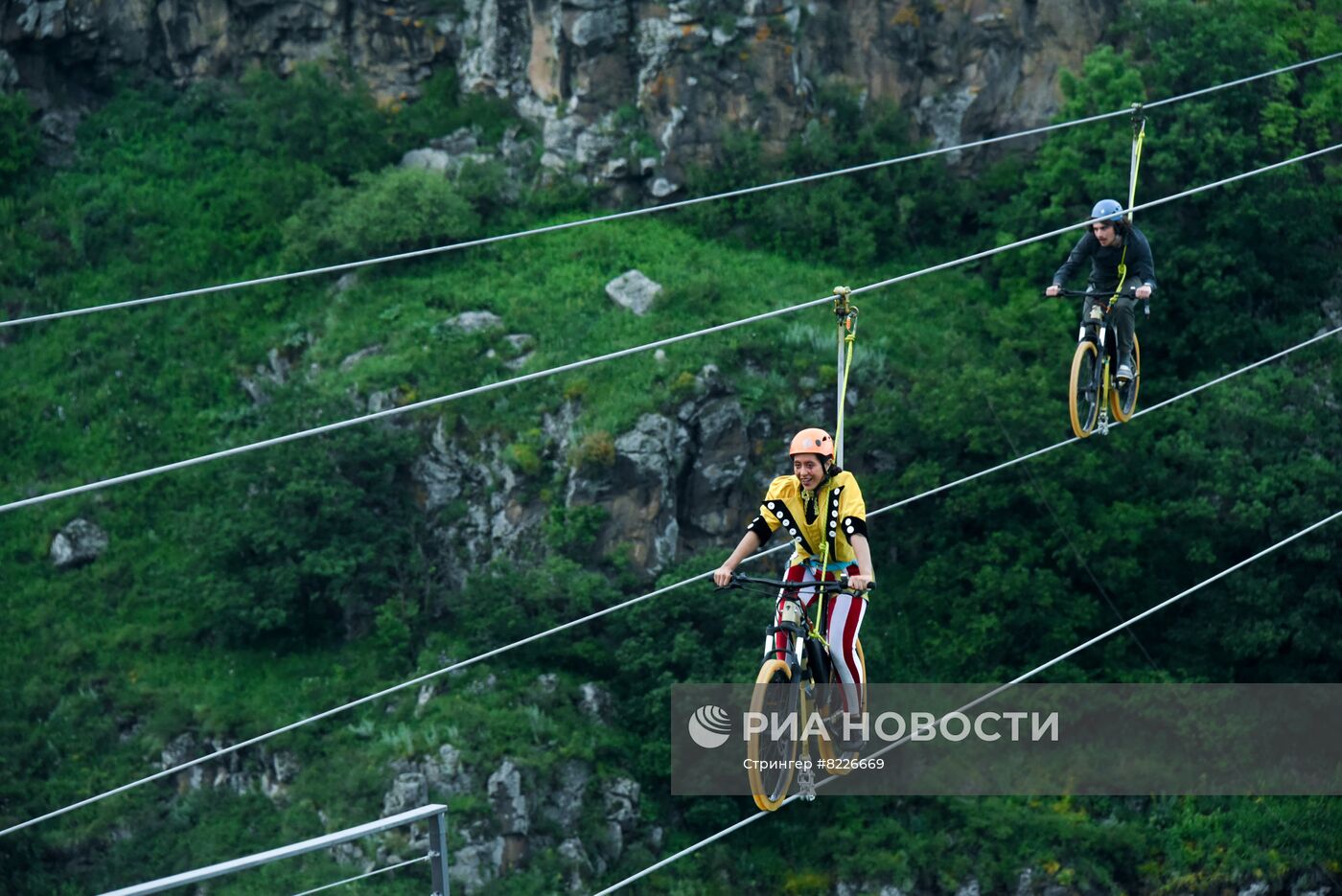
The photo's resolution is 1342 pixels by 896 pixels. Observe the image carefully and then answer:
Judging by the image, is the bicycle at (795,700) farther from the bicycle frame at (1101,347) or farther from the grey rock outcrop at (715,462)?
the grey rock outcrop at (715,462)

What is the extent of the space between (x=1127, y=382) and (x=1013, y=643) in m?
16.5

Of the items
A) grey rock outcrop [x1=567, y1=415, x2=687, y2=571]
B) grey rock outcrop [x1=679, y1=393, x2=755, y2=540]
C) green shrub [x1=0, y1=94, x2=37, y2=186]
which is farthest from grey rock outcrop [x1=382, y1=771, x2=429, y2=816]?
green shrub [x1=0, y1=94, x2=37, y2=186]

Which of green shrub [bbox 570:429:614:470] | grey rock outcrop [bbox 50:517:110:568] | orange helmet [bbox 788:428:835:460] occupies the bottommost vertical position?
grey rock outcrop [bbox 50:517:110:568]

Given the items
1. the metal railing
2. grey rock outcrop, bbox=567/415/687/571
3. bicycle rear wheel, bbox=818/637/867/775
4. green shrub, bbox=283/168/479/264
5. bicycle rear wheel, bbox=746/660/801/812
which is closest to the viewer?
the metal railing

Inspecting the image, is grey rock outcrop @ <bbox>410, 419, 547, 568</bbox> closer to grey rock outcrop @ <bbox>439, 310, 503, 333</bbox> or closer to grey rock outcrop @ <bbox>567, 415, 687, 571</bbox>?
grey rock outcrop @ <bbox>567, 415, 687, 571</bbox>

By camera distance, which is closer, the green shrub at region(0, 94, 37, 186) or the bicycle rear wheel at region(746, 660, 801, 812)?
the bicycle rear wheel at region(746, 660, 801, 812)

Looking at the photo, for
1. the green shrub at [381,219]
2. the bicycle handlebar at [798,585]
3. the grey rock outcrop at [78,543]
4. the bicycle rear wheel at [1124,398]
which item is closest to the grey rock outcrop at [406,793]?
the grey rock outcrop at [78,543]

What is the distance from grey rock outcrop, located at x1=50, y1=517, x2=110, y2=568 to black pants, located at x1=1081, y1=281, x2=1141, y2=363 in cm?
2209

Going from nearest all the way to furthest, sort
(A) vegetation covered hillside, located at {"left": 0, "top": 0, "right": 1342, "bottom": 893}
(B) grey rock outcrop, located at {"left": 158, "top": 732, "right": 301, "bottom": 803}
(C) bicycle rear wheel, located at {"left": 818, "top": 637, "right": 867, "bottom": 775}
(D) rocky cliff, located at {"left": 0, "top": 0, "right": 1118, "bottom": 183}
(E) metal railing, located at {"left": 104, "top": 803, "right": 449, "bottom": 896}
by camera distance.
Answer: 1. (E) metal railing, located at {"left": 104, "top": 803, "right": 449, "bottom": 896}
2. (C) bicycle rear wheel, located at {"left": 818, "top": 637, "right": 867, "bottom": 775}
3. (A) vegetation covered hillside, located at {"left": 0, "top": 0, "right": 1342, "bottom": 893}
4. (B) grey rock outcrop, located at {"left": 158, "top": 732, "right": 301, "bottom": 803}
5. (D) rocky cliff, located at {"left": 0, "top": 0, "right": 1118, "bottom": 183}

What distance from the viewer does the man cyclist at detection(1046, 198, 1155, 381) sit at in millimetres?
15805

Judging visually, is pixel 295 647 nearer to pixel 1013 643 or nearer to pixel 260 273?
pixel 260 273

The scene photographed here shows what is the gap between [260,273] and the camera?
3853cm

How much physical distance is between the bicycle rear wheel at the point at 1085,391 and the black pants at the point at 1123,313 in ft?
0.84

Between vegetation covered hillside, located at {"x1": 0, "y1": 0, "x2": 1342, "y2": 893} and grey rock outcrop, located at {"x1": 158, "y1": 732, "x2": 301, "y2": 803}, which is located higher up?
vegetation covered hillside, located at {"x1": 0, "y1": 0, "x2": 1342, "y2": 893}
